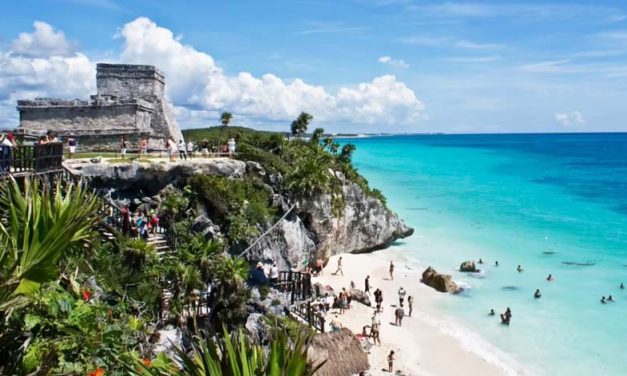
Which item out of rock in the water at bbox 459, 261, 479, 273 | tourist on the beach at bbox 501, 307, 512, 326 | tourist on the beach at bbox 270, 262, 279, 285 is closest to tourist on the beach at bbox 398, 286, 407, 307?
tourist on the beach at bbox 501, 307, 512, 326

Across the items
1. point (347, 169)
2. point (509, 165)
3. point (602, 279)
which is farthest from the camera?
point (509, 165)

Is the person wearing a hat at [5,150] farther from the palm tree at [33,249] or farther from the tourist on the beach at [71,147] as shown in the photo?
the palm tree at [33,249]

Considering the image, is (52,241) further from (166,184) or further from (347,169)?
(347,169)

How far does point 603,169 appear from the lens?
335ft

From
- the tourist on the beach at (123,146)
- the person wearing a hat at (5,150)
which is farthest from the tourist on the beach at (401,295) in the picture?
the person wearing a hat at (5,150)

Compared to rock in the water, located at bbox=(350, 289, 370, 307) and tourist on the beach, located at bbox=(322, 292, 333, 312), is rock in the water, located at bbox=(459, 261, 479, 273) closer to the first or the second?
rock in the water, located at bbox=(350, 289, 370, 307)

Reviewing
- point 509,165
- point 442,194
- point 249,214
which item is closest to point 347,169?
point 249,214

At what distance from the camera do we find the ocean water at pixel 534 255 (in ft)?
74.5

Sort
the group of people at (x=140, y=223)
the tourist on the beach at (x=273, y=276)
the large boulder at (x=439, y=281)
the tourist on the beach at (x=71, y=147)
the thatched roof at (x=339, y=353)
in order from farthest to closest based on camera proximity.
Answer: the large boulder at (x=439, y=281) < the tourist on the beach at (x=71, y=147) < the tourist on the beach at (x=273, y=276) < the group of people at (x=140, y=223) < the thatched roof at (x=339, y=353)

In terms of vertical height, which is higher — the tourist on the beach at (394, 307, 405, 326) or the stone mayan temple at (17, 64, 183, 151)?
the stone mayan temple at (17, 64, 183, 151)

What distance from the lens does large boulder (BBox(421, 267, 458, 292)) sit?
28.3 meters

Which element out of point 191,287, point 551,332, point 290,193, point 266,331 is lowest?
point 551,332

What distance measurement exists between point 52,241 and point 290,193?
21.7 metres

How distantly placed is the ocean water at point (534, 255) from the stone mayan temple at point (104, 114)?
17853 mm
